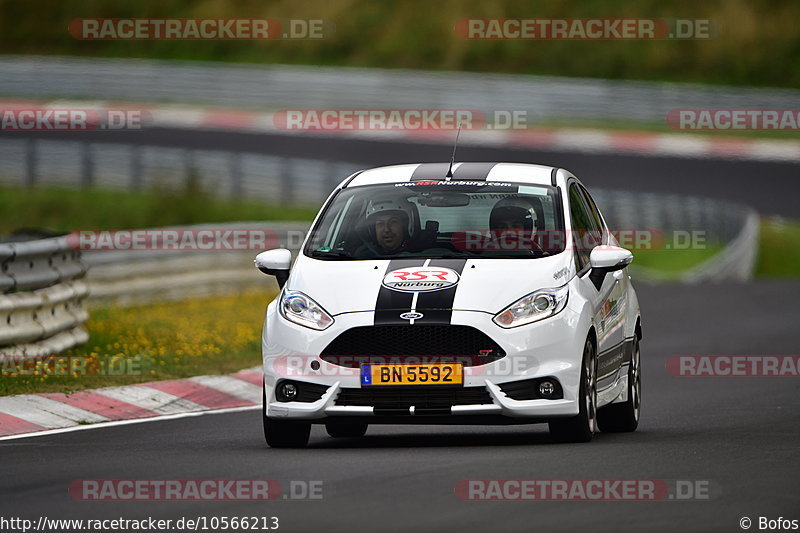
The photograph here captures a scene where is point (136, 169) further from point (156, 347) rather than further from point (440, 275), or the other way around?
point (440, 275)

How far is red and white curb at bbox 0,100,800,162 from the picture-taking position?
37938mm

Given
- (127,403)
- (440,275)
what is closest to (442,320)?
(440,275)

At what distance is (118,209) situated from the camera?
3078cm

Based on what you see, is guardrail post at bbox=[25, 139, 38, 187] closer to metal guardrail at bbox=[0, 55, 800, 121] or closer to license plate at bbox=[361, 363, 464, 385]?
metal guardrail at bbox=[0, 55, 800, 121]

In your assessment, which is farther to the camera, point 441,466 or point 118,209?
point 118,209

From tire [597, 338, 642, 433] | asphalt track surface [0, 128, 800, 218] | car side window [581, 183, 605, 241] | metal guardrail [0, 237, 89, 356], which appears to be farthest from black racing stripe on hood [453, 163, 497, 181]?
asphalt track surface [0, 128, 800, 218]

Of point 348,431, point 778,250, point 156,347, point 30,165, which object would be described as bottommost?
point 778,250

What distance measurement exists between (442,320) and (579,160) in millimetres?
28228

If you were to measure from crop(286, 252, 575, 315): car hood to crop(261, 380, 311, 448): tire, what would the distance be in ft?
2.38

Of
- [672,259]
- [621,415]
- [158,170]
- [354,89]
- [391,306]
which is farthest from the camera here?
[354,89]

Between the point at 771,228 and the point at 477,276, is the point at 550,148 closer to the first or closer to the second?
the point at 771,228

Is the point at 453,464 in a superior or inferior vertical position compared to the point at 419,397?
inferior

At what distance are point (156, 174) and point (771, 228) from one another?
11.3m

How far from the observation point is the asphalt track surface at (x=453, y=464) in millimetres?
7512
